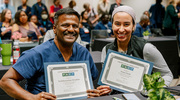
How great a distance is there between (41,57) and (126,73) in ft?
1.93

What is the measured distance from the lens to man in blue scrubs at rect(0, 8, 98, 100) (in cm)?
136

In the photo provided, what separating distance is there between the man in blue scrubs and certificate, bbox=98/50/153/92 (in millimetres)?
296

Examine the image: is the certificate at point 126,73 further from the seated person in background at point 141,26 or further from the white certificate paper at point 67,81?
the seated person in background at point 141,26

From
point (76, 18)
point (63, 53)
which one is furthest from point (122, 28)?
point (63, 53)

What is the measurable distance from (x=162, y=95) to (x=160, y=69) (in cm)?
97

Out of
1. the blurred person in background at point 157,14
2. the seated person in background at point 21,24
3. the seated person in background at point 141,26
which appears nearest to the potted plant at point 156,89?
the seated person in background at point 21,24

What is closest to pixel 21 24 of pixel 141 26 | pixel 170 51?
pixel 141 26

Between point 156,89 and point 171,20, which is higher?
point 171,20

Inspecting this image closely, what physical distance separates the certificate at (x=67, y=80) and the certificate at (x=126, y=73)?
6.4 inches

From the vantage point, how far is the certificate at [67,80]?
129 centimetres

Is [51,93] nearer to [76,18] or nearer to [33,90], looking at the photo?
[33,90]

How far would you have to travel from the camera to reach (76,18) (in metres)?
1.55

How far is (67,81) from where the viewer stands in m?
1.33

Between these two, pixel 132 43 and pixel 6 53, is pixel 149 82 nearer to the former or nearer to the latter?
pixel 132 43
